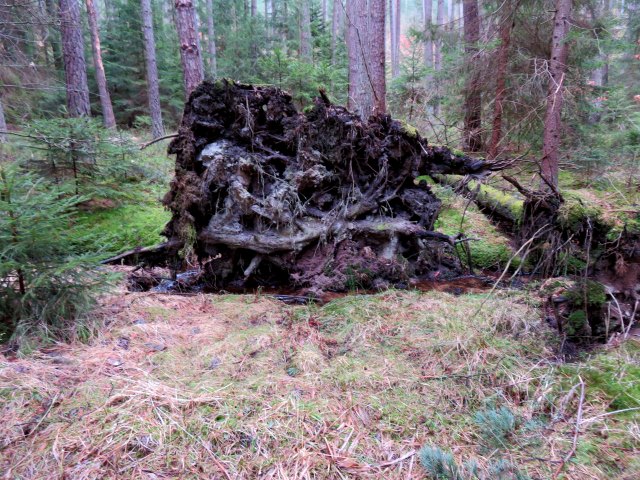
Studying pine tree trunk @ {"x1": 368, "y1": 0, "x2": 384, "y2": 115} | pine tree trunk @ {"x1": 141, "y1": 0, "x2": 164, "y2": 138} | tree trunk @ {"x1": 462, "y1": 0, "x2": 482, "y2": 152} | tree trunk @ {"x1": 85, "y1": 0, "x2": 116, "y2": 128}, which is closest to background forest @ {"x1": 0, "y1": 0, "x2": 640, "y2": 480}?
tree trunk @ {"x1": 462, "y1": 0, "x2": 482, "y2": 152}

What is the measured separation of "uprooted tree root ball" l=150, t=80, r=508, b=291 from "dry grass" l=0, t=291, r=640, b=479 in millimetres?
1504

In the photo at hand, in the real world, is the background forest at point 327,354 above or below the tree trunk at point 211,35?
below

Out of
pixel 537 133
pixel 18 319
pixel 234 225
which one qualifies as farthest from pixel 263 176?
pixel 537 133

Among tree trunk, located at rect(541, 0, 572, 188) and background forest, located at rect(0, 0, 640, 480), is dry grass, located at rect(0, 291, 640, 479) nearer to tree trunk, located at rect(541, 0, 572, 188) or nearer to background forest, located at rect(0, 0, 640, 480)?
background forest, located at rect(0, 0, 640, 480)

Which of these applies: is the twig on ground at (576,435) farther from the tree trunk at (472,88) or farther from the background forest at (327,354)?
the tree trunk at (472,88)

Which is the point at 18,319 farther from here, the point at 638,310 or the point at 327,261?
the point at 638,310

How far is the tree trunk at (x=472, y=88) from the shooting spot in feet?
28.2

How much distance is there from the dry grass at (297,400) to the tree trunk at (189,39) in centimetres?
611

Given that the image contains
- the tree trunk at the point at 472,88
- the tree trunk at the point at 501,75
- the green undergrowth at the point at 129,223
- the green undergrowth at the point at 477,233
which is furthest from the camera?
the tree trunk at the point at 472,88

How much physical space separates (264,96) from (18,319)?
12.0ft

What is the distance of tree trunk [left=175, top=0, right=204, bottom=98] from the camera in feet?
24.3

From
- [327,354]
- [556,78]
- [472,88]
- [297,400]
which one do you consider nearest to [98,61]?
[472,88]

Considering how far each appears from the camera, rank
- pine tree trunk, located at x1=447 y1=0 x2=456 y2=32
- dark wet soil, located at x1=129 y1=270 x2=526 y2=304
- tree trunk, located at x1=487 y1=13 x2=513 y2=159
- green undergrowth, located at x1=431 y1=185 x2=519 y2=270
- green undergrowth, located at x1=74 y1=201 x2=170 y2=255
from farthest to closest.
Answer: pine tree trunk, located at x1=447 y1=0 x2=456 y2=32, tree trunk, located at x1=487 y1=13 x2=513 y2=159, green undergrowth, located at x1=74 y1=201 x2=170 y2=255, green undergrowth, located at x1=431 y1=185 x2=519 y2=270, dark wet soil, located at x1=129 y1=270 x2=526 y2=304

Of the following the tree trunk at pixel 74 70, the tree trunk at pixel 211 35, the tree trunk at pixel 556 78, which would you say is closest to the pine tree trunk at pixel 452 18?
the tree trunk at pixel 556 78
